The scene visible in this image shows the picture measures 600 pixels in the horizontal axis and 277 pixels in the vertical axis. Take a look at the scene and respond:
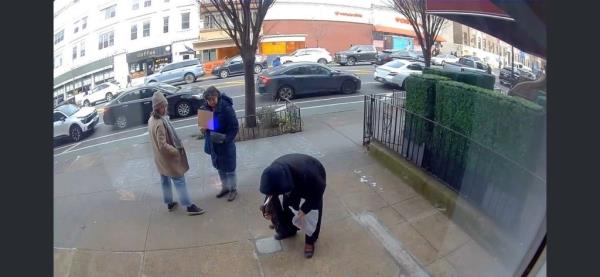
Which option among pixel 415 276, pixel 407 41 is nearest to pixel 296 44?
pixel 407 41

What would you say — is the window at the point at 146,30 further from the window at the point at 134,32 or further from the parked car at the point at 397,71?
the parked car at the point at 397,71

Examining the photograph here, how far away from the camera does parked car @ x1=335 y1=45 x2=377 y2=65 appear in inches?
179

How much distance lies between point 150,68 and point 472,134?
305cm

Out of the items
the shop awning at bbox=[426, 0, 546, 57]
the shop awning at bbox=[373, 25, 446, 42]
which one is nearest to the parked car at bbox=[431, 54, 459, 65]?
the shop awning at bbox=[373, 25, 446, 42]

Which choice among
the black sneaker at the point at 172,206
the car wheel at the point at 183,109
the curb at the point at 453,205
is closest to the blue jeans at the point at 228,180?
the black sneaker at the point at 172,206

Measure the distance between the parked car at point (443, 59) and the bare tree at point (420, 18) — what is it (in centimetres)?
40

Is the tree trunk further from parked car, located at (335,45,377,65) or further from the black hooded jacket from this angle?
the black hooded jacket

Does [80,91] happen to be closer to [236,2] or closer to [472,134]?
[472,134]

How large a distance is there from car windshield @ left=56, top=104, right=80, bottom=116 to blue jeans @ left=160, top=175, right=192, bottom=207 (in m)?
1.70

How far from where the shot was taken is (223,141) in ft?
14.6

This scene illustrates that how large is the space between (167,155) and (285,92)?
190cm

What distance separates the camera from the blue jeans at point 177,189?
4.17 m

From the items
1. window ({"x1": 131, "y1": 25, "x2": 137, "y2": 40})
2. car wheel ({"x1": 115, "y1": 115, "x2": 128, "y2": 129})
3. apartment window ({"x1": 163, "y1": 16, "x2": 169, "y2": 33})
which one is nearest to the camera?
window ({"x1": 131, "y1": 25, "x2": 137, "y2": 40})

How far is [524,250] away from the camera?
2.53m
